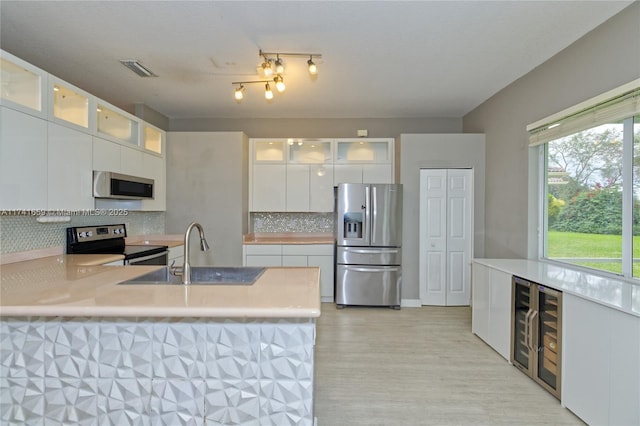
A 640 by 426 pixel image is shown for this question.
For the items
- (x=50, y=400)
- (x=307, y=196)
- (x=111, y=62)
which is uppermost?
(x=111, y=62)

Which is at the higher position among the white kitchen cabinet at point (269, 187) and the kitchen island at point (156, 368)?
the white kitchen cabinet at point (269, 187)

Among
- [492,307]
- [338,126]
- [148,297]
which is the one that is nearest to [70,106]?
[148,297]

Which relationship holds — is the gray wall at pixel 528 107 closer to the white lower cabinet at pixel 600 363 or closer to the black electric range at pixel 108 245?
the white lower cabinet at pixel 600 363

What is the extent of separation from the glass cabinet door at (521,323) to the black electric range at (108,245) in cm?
339

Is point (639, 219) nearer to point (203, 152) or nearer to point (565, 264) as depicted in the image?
point (565, 264)

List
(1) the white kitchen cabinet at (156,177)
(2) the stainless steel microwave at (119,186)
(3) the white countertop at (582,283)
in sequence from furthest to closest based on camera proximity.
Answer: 1. (1) the white kitchen cabinet at (156,177)
2. (2) the stainless steel microwave at (119,186)
3. (3) the white countertop at (582,283)

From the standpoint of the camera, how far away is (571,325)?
1.99 meters

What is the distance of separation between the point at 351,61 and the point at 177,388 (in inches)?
111

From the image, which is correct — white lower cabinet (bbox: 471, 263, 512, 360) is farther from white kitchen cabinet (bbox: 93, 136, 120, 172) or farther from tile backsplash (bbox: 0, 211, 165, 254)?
tile backsplash (bbox: 0, 211, 165, 254)

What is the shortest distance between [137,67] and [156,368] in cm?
282

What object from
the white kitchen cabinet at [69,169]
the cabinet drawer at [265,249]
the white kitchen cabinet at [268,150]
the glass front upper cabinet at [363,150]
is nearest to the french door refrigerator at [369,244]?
the glass front upper cabinet at [363,150]

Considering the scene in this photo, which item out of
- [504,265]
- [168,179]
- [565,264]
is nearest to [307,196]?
[168,179]

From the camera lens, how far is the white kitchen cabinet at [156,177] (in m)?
3.72

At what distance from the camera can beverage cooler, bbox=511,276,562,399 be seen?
83.7 inches
